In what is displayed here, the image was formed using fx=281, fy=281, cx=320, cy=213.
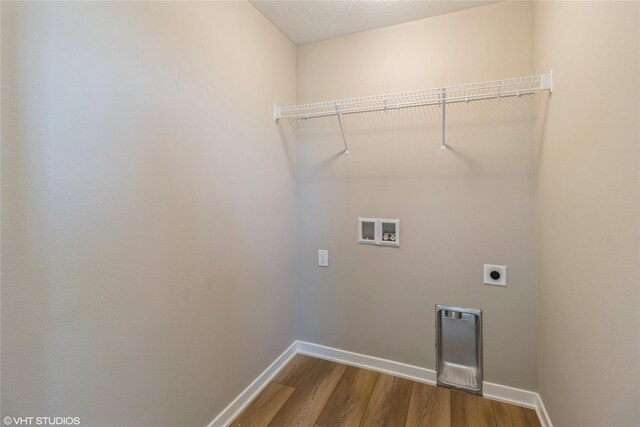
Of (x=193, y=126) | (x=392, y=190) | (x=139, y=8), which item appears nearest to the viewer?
(x=139, y=8)

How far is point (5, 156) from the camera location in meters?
0.76

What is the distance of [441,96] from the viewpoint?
1697 mm

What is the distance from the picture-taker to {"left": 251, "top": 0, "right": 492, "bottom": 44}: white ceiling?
170 cm

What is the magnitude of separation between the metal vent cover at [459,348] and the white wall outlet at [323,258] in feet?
2.71

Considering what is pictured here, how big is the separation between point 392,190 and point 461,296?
811 mm

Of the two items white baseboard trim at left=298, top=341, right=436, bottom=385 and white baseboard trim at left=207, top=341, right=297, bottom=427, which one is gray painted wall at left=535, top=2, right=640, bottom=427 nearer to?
white baseboard trim at left=298, top=341, right=436, bottom=385

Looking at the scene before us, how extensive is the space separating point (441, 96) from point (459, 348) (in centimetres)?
162

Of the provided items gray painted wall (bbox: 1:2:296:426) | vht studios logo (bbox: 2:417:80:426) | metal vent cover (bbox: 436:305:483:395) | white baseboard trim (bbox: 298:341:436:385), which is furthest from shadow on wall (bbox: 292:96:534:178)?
vht studios logo (bbox: 2:417:80:426)

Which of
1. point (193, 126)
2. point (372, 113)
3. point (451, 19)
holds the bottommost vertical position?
point (193, 126)

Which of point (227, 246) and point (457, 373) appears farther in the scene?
point (457, 373)

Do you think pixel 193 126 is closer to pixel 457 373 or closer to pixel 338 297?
pixel 338 297

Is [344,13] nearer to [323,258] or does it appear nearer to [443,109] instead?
[443,109]

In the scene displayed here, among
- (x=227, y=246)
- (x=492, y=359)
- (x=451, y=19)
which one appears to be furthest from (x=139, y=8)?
(x=492, y=359)

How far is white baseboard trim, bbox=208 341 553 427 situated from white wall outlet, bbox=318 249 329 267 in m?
0.65
